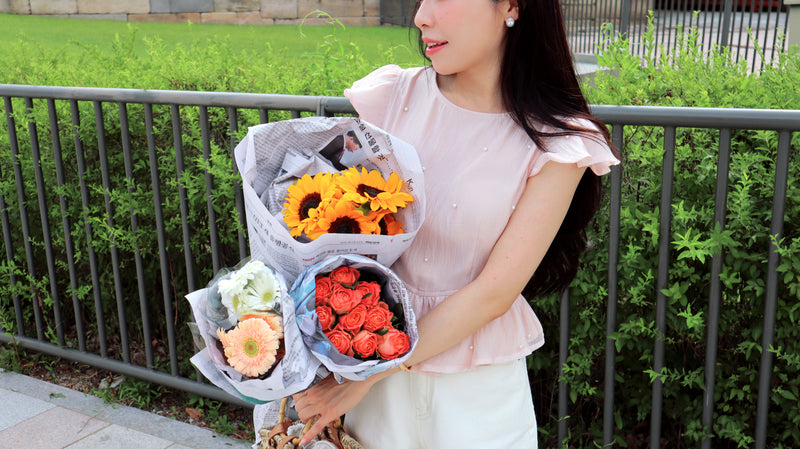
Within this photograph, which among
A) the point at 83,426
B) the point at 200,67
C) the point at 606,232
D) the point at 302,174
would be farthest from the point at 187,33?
the point at 302,174

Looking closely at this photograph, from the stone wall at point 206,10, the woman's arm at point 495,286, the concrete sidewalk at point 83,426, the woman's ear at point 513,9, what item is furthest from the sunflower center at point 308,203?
the stone wall at point 206,10

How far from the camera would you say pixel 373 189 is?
5.07ft

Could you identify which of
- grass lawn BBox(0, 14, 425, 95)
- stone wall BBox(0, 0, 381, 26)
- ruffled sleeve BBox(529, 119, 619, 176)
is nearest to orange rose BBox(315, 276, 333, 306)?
ruffled sleeve BBox(529, 119, 619, 176)

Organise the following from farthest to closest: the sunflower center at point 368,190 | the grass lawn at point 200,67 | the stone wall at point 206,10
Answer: the stone wall at point 206,10 → the grass lawn at point 200,67 → the sunflower center at point 368,190

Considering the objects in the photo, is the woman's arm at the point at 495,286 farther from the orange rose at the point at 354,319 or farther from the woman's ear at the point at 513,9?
the woman's ear at the point at 513,9

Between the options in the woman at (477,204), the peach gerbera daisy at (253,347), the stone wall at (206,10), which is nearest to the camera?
the peach gerbera daisy at (253,347)

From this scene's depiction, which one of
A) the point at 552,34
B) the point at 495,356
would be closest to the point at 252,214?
the point at 495,356

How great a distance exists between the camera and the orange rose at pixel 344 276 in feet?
4.88

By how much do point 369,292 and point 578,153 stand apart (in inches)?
19.6

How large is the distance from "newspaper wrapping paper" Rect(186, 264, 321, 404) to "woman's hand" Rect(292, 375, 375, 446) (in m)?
0.15

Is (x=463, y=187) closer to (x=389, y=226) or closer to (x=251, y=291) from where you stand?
(x=389, y=226)

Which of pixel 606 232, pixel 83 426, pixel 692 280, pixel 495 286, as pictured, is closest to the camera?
pixel 495 286

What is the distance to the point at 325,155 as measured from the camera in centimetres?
164

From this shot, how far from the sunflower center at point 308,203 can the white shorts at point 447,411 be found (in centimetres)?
44
